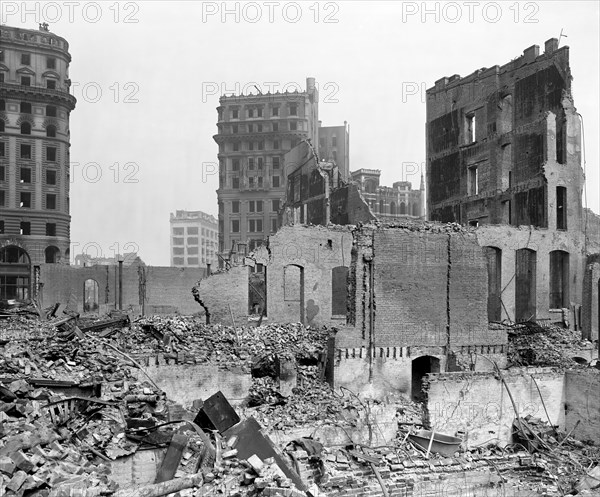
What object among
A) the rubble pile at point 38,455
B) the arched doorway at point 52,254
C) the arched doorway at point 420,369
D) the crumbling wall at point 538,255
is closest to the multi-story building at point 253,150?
the arched doorway at point 52,254

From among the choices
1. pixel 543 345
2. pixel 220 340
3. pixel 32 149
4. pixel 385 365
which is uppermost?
pixel 32 149

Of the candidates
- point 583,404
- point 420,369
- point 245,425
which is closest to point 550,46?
point 420,369

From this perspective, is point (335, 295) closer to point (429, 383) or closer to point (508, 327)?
point (508, 327)

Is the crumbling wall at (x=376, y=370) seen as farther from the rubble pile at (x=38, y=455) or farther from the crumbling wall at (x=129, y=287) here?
the crumbling wall at (x=129, y=287)

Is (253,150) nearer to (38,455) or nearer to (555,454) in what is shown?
(555,454)

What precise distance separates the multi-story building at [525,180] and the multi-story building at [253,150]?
96.0ft

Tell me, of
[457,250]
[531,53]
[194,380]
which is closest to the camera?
[194,380]

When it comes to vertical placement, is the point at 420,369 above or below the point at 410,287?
below

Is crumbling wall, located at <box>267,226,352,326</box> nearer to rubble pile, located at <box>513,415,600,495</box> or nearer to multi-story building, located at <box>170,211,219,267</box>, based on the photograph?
rubble pile, located at <box>513,415,600,495</box>

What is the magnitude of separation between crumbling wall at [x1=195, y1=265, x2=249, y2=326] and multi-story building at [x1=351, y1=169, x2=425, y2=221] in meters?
43.2

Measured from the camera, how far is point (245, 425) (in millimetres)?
11070

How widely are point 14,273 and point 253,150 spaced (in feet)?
85.0

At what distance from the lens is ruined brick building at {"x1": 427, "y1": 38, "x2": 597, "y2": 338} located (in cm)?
2530

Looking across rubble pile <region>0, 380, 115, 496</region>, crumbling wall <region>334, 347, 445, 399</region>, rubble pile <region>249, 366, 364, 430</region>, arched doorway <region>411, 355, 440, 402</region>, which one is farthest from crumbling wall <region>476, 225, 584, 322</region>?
rubble pile <region>0, 380, 115, 496</region>
